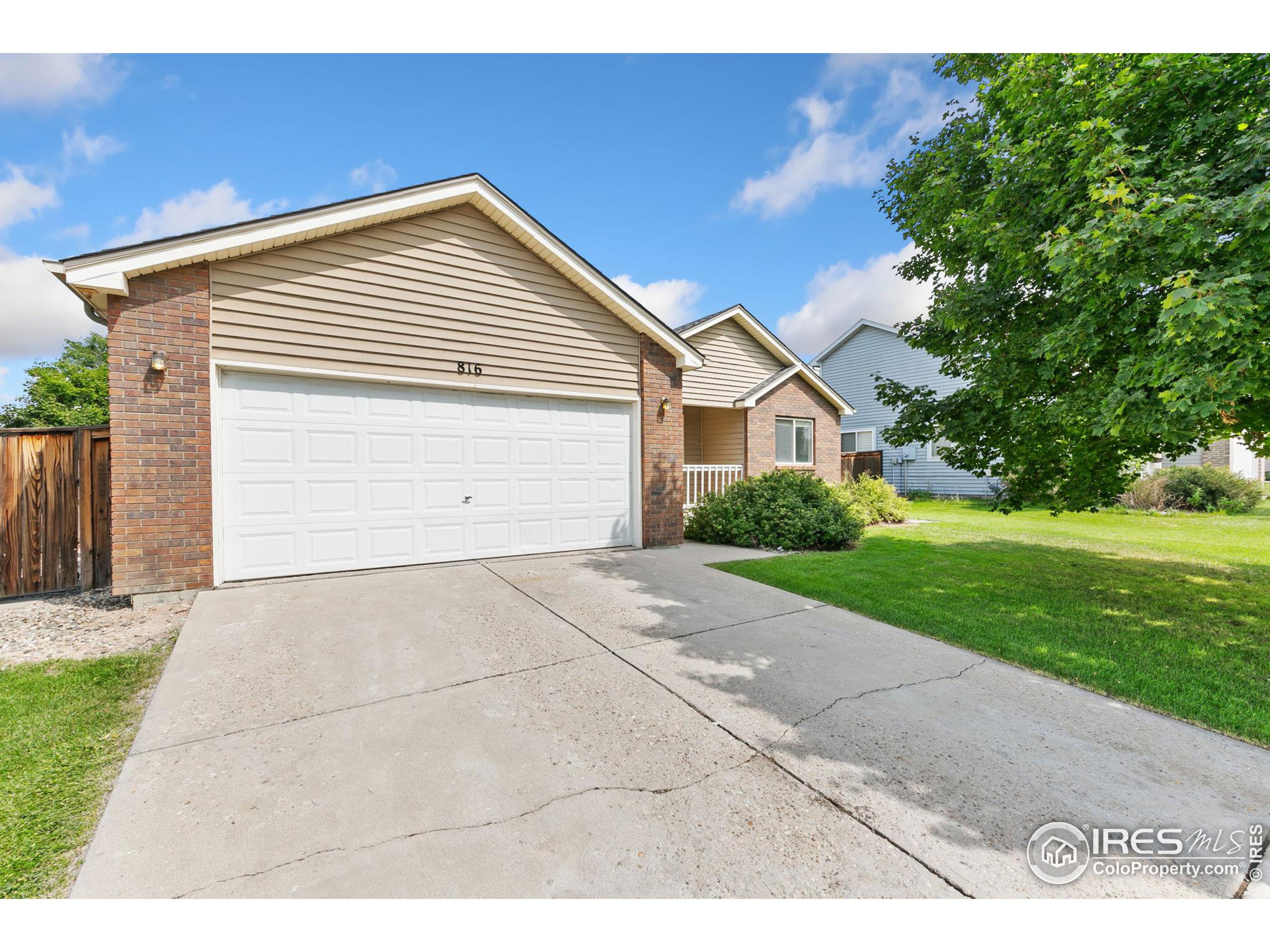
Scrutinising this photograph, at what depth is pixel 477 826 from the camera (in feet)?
7.27

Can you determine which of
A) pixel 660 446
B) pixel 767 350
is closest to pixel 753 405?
pixel 767 350

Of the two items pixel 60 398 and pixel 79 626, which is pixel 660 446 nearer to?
pixel 79 626

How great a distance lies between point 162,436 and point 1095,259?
8927 millimetres

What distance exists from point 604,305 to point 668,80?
120 inches

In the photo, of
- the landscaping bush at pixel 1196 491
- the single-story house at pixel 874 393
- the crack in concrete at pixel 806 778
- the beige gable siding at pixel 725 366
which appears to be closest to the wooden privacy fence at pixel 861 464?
the single-story house at pixel 874 393

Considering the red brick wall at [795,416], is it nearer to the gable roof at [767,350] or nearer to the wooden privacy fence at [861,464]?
the gable roof at [767,350]

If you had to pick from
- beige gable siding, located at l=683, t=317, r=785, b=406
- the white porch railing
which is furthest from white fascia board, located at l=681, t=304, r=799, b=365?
the white porch railing

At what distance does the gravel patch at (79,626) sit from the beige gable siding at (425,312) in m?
2.86

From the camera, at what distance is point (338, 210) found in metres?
6.20

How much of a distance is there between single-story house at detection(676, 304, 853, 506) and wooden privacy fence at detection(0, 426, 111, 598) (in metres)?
10.5

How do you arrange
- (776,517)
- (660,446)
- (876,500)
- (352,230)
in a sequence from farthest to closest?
(876,500), (776,517), (660,446), (352,230)

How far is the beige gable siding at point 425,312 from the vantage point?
604 cm
